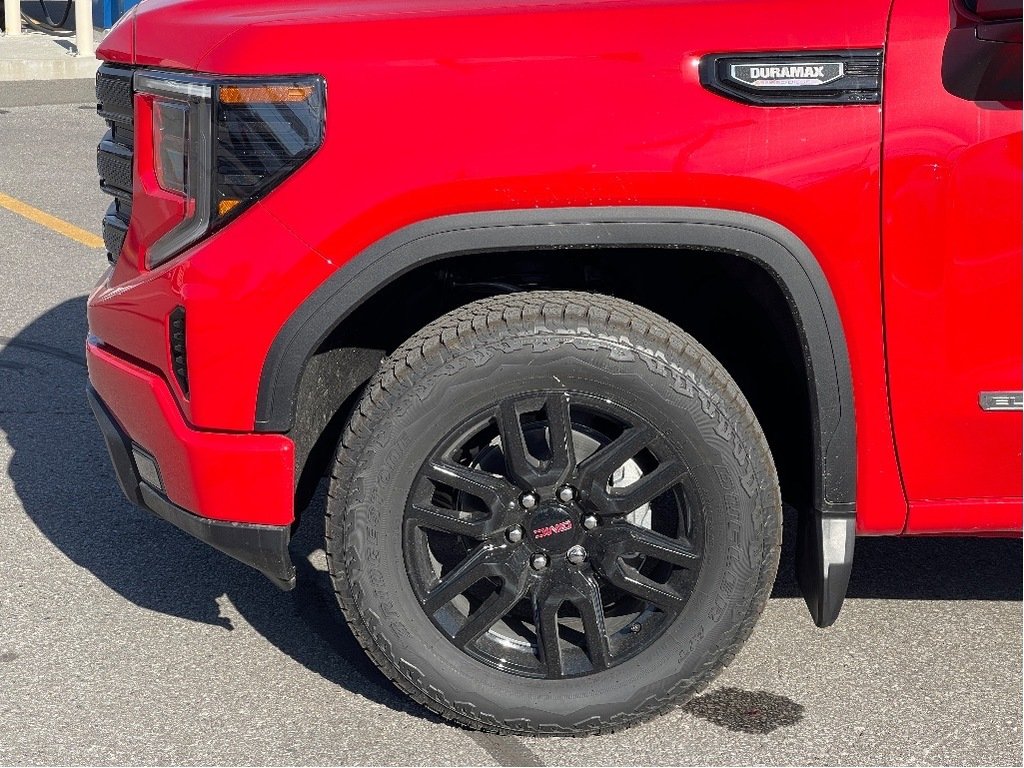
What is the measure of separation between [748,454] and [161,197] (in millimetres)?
1294

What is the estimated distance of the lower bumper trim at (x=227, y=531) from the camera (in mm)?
2852

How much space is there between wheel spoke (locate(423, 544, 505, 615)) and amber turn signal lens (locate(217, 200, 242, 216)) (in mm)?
831

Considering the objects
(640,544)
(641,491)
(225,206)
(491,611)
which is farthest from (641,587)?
(225,206)

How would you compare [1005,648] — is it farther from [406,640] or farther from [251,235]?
[251,235]

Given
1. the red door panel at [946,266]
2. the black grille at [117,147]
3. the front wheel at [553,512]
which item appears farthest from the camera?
the black grille at [117,147]

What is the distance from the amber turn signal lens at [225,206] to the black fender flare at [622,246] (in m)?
0.23

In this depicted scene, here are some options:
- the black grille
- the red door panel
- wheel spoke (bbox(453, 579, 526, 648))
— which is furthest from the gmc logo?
the black grille

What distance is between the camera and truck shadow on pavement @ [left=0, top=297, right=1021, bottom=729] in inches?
134

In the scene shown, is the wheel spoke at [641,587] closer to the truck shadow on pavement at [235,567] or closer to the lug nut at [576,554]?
the lug nut at [576,554]

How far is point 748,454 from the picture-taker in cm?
276

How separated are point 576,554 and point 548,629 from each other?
0.56 ft

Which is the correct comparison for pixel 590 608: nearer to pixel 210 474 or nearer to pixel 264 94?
pixel 210 474

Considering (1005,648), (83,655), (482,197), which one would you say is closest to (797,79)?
(482,197)

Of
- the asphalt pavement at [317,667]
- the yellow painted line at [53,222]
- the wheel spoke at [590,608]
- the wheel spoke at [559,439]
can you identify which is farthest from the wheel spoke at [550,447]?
the yellow painted line at [53,222]
